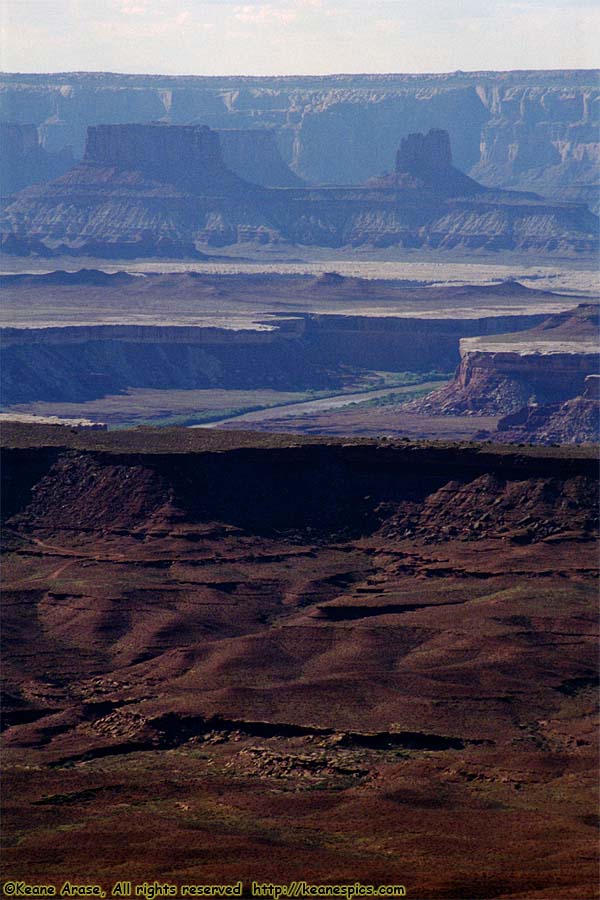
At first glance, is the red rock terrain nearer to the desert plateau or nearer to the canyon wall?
the desert plateau

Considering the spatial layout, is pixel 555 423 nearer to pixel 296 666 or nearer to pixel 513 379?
pixel 513 379

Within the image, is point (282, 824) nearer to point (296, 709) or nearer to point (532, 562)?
point (296, 709)

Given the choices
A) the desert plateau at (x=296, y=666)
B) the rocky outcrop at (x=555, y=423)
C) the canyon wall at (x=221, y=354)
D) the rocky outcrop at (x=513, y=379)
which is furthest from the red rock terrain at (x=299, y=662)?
the canyon wall at (x=221, y=354)

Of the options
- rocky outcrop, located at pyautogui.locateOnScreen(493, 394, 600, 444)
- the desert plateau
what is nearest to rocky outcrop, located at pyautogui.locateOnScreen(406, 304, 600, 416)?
rocky outcrop, located at pyautogui.locateOnScreen(493, 394, 600, 444)

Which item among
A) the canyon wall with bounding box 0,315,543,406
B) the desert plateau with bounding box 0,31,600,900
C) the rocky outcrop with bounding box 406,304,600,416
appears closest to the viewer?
the desert plateau with bounding box 0,31,600,900

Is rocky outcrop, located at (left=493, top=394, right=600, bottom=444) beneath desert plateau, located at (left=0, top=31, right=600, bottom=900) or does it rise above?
beneath

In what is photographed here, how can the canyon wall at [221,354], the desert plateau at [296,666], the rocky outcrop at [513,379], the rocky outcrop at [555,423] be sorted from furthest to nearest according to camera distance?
the canyon wall at [221,354], the rocky outcrop at [513,379], the rocky outcrop at [555,423], the desert plateau at [296,666]

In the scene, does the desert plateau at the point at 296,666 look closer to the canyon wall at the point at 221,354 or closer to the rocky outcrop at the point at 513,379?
the rocky outcrop at the point at 513,379

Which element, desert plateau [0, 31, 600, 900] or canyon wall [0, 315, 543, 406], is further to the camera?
canyon wall [0, 315, 543, 406]

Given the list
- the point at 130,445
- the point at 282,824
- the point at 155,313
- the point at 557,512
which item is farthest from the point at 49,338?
the point at 282,824
